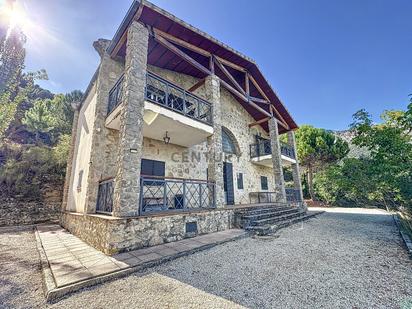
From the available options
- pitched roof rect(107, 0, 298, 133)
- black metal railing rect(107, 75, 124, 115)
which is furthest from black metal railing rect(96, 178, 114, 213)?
pitched roof rect(107, 0, 298, 133)

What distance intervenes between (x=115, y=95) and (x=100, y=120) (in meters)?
1.00

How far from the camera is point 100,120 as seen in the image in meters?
6.10

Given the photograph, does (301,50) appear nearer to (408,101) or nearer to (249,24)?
(249,24)

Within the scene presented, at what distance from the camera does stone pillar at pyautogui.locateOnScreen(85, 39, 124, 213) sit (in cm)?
567

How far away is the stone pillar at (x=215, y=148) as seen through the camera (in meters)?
A: 6.75

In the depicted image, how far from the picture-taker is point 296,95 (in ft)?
53.4

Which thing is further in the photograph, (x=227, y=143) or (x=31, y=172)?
(x=227, y=143)

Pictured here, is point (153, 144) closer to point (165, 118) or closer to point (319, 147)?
point (165, 118)

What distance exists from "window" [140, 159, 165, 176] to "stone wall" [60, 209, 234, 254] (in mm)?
2368

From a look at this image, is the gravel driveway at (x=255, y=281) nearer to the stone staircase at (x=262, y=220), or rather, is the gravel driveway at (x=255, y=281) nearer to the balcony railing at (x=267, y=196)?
the stone staircase at (x=262, y=220)

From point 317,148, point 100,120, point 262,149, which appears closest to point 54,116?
point 100,120

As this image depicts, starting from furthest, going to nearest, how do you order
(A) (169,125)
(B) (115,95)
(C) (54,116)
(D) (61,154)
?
(C) (54,116) → (D) (61,154) → (A) (169,125) → (B) (115,95)

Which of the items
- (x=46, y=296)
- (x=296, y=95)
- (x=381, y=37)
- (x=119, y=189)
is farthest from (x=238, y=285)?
(x=296, y=95)

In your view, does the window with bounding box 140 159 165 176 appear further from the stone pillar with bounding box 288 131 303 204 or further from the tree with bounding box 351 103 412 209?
the stone pillar with bounding box 288 131 303 204
